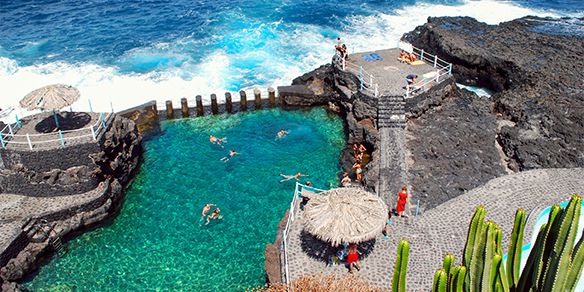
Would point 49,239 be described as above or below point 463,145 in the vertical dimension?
below

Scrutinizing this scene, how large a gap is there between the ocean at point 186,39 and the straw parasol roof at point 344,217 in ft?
67.9

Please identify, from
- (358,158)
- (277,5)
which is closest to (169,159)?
(358,158)

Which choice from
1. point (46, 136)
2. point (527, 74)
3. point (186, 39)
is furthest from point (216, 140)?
point (527, 74)

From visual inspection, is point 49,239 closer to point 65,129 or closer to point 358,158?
point 65,129

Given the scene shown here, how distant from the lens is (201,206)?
81.8 ft

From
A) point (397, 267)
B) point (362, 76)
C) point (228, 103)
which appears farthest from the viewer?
point (228, 103)

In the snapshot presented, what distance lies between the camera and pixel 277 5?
56.8 m

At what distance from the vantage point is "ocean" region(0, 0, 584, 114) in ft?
129

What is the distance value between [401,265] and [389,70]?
23257 millimetres

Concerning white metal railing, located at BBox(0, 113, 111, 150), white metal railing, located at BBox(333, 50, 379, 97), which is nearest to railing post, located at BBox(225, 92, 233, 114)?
white metal railing, located at BBox(333, 50, 379, 97)

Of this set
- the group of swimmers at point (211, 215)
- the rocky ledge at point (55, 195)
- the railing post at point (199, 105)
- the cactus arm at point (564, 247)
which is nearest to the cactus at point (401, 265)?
the cactus arm at point (564, 247)

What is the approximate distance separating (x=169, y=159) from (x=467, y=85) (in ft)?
75.7

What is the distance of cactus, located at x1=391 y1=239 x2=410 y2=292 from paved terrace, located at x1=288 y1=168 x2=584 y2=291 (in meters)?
6.04

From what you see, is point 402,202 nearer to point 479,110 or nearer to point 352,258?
point 352,258
